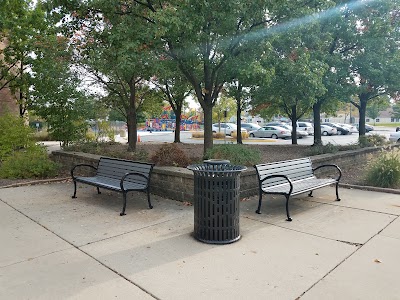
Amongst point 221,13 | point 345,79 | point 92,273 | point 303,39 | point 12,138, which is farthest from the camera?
point 345,79

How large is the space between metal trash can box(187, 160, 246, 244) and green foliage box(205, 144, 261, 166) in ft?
10.8

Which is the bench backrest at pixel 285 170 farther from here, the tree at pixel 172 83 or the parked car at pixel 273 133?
the parked car at pixel 273 133

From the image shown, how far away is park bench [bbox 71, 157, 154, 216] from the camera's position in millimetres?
5777

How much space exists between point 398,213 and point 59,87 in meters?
10.5

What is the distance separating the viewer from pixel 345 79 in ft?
41.6

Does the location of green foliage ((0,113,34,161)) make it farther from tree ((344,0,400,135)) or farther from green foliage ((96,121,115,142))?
tree ((344,0,400,135))

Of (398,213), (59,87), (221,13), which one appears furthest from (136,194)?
(59,87)

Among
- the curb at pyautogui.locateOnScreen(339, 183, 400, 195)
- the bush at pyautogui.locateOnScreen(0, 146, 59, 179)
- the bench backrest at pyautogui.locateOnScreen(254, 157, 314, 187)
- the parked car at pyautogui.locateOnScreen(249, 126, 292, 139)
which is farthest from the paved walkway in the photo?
the parked car at pyautogui.locateOnScreen(249, 126, 292, 139)

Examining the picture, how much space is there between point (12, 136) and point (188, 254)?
8.03m

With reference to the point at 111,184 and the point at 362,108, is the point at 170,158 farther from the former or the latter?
the point at 362,108

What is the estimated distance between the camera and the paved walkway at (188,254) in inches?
123

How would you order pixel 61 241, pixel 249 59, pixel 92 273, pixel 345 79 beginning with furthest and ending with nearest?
pixel 345 79
pixel 249 59
pixel 61 241
pixel 92 273

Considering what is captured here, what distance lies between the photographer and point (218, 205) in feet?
14.1

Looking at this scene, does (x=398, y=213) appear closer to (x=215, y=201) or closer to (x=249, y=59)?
(x=215, y=201)
